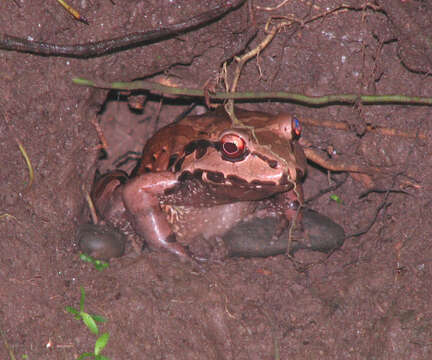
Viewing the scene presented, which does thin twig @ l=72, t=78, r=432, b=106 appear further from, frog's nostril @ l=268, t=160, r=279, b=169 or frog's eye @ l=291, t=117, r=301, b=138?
frog's nostril @ l=268, t=160, r=279, b=169

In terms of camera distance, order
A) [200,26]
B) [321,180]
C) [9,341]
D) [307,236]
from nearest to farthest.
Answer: [9,341], [200,26], [307,236], [321,180]

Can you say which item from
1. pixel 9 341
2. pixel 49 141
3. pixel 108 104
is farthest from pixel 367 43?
pixel 9 341

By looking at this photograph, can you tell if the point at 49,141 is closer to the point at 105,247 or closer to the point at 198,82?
the point at 105,247

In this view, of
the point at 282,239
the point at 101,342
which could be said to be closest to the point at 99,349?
the point at 101,342

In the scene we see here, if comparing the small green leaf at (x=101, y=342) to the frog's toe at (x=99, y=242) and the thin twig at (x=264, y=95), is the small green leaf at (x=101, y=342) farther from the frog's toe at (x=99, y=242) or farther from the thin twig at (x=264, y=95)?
the thin twig at (x=264, y=95)

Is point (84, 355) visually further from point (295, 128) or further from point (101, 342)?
point (295, 128)

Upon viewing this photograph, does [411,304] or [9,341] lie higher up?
[9,341]

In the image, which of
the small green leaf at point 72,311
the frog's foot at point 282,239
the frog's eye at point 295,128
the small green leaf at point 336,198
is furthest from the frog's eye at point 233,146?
the small green leaf at point 72,311
